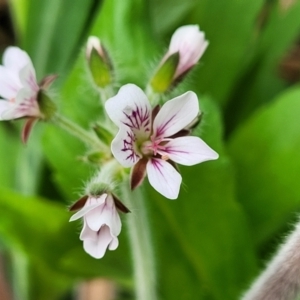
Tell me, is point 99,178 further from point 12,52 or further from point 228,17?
point 228,17

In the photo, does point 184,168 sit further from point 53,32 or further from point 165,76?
point 53,32

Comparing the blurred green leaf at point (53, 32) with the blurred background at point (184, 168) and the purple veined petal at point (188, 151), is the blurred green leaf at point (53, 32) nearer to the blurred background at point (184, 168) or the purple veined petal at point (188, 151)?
the blurred background at point (184, 168)

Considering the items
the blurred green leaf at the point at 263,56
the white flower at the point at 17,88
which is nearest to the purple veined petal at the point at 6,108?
the white flower at the point at 17,88

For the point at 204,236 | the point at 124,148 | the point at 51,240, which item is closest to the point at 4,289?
the point at 51,240

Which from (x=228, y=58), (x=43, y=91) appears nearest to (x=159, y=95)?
(x=43, y=91)

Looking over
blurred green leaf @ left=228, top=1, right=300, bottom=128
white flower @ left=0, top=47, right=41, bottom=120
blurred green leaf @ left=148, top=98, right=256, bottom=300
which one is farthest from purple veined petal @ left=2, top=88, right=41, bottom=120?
blurred green leaf @ left=228, top=1, right=300, bottom=128

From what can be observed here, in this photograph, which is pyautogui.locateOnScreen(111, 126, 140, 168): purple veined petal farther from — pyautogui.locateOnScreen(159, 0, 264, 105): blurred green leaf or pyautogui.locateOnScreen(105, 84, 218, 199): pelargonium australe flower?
pyautogui.locateOnScreen(159, 0, 264, 105): blurred green leaf
